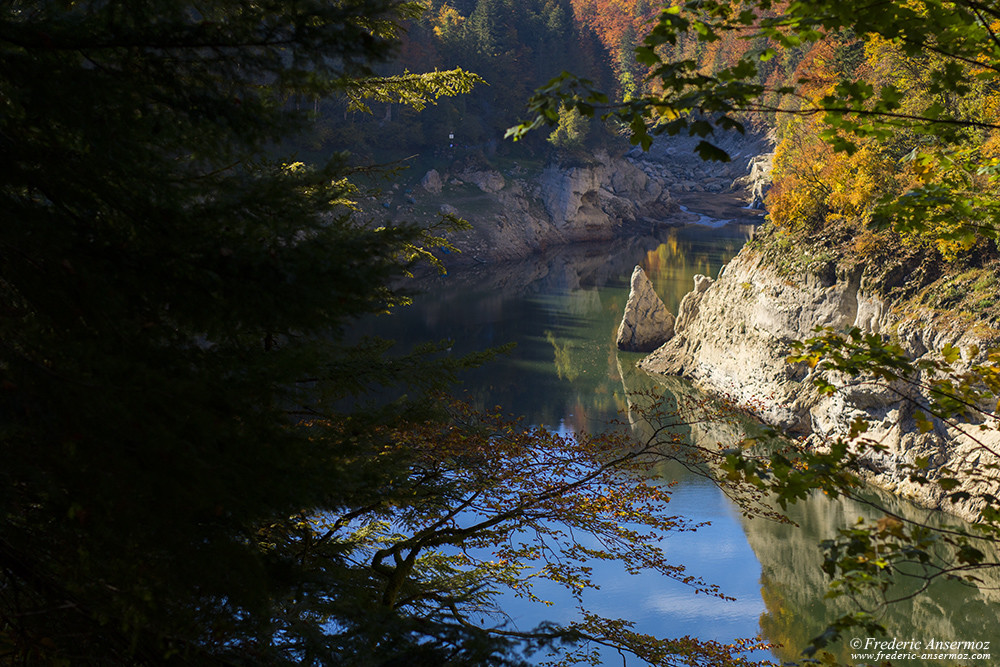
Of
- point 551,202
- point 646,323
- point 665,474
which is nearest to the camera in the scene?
point 665,474

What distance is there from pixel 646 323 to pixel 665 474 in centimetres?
965

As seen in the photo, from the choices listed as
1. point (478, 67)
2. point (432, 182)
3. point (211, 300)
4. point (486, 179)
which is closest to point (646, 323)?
point (211, 300)

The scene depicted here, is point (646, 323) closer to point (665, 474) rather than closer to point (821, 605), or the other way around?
point (665, 474)

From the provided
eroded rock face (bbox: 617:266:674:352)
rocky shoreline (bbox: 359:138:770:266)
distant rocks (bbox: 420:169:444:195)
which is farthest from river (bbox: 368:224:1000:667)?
distant rocks (bbox: 420:169:444:195)

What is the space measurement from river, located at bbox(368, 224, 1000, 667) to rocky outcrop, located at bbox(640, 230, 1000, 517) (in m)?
1.17

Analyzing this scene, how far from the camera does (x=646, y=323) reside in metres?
25.2

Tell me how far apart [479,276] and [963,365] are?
2934cm

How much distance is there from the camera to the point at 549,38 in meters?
58.5

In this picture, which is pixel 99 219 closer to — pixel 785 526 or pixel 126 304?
pixel 126 304

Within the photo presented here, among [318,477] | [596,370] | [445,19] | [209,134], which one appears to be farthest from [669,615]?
[445,19]

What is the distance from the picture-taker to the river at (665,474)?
11.0 m

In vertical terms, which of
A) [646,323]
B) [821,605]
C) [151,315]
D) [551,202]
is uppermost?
[551,202]

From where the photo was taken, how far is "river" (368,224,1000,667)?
433 inches

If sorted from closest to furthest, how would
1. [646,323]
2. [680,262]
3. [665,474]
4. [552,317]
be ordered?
[665,474] < [646,323] < [552,317] < [680,262]
